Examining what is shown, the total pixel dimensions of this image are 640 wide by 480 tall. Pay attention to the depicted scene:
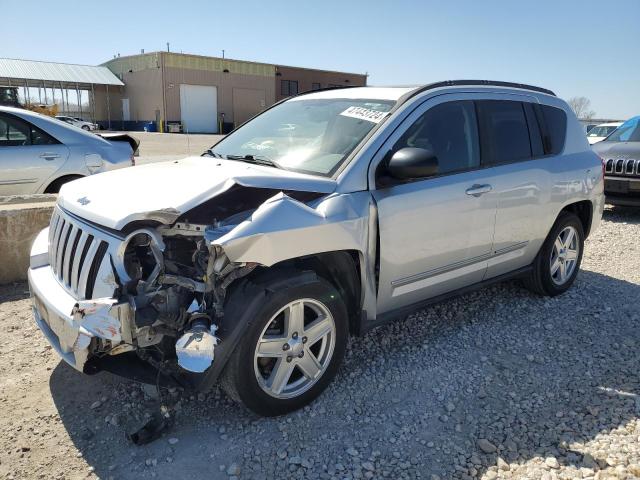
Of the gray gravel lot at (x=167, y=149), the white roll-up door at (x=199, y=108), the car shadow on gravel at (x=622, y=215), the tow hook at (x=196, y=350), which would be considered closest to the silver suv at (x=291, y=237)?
the tow hook at (x=196, y=350)

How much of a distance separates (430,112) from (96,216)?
2.30m

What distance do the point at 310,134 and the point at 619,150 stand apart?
786 cm

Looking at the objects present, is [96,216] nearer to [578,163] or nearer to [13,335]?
[13,335]

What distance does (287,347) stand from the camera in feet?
9.52

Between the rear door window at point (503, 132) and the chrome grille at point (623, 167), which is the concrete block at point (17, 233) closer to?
the rear door window at point (503, 132)

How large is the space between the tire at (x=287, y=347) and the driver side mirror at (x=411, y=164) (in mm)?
811

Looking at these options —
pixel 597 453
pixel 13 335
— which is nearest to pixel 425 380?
pixel 597 453

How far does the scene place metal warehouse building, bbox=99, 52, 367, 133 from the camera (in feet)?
144

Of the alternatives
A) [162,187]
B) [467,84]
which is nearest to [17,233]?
[162,187]

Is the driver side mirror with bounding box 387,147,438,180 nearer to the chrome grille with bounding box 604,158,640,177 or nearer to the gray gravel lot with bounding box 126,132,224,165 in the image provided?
the chrome grille with bounding box 604,158,640,177

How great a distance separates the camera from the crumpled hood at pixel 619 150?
8.98 meters

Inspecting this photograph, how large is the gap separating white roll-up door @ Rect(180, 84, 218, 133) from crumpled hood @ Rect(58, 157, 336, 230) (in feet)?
140

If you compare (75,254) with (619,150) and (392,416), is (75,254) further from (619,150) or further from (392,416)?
(619,150)

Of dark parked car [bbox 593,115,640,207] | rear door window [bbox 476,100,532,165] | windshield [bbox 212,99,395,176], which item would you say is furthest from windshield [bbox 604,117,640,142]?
windshield [bbox 212,99,395,176]
